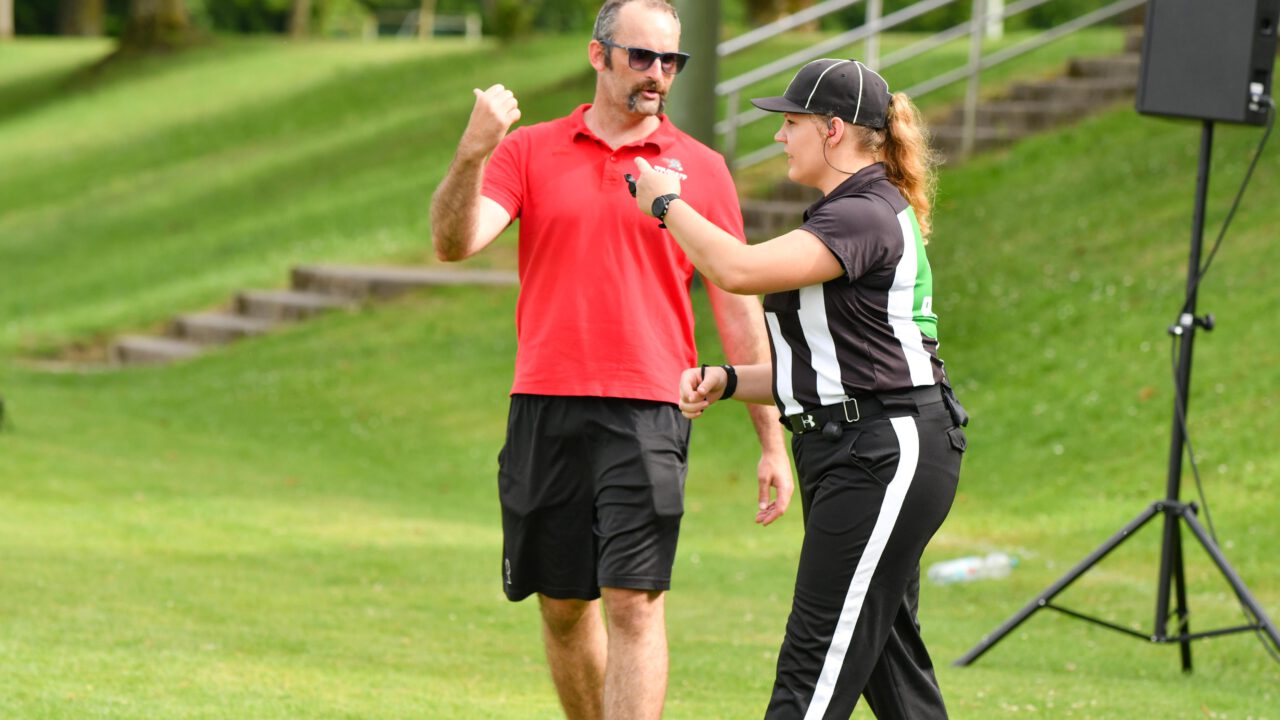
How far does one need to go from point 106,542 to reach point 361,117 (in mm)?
19701

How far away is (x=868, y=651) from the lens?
3941 millimetres

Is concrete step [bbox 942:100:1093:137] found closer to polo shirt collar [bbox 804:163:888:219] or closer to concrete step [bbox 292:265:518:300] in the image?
concrete step [bbox 292:265:518:300]

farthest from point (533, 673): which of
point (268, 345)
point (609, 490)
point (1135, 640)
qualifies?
point (268, 345)

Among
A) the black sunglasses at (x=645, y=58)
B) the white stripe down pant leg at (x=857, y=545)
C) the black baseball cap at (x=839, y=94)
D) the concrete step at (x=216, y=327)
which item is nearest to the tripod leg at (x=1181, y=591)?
the white stripe down pant leg at (x=857, y=545)

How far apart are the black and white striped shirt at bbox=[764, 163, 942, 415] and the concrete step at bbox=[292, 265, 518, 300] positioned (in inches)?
552

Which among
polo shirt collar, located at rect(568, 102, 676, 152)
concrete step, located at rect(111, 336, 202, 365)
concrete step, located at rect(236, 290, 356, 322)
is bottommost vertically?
concrete step, located at rect(111, 336, 202, 365)

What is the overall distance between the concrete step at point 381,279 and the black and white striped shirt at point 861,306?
14.0 m

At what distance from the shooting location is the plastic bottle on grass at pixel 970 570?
Answer: 9203 mm

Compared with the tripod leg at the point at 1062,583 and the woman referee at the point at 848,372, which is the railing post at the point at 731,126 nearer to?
the tripod leg at the point at 1062,583

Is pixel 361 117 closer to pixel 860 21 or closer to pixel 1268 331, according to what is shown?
pixel 1268 331

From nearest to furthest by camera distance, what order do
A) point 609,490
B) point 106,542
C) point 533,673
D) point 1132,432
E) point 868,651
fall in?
1. point 868,651
2. point 609,490
3. point 533,673
4. point 106,542
5. point 1132,432

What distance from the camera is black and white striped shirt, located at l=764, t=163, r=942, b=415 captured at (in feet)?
12.7

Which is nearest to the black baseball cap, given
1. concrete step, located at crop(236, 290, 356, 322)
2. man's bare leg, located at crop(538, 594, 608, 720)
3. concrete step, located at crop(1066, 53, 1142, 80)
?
man's bare leg, located at crop(538, 594, 608, 720)

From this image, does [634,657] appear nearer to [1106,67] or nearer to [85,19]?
[1106,67]
